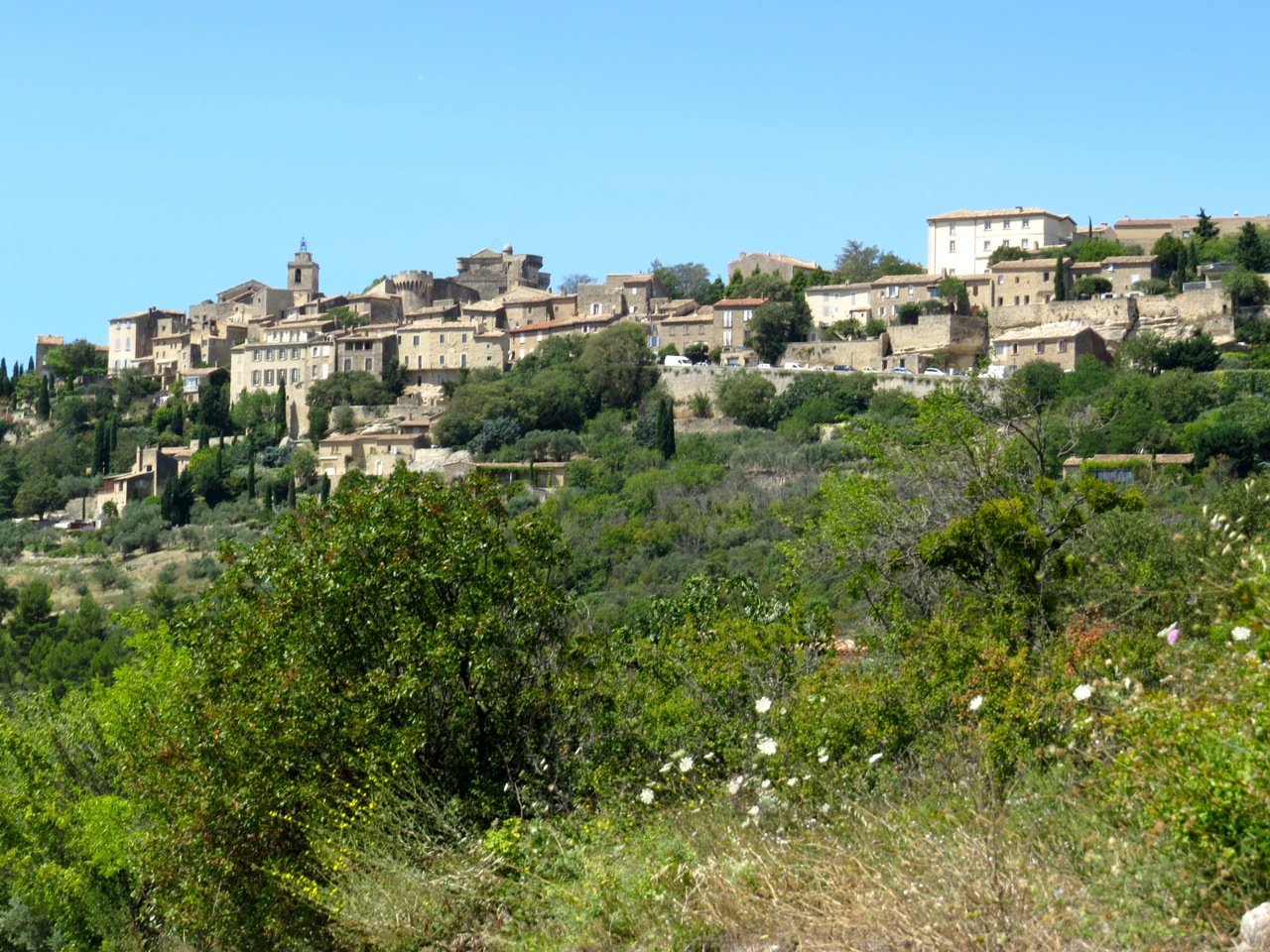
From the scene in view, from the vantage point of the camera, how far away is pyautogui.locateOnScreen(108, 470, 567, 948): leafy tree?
10250 mm

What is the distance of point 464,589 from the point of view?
11234 millimetres

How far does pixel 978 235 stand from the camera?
82.1 m

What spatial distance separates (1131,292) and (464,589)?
216 ft

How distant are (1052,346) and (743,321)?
15262mm

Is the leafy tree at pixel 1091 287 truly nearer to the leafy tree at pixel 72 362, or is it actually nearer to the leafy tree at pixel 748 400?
the leafy tree at pixel 748 400

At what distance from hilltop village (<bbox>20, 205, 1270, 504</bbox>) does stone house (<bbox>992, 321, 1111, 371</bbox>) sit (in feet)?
0.27

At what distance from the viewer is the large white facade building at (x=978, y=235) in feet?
268

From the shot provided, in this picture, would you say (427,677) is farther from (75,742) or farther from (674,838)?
(75,742)

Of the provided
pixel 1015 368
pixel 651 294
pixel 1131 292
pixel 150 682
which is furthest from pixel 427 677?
pixel 651 294

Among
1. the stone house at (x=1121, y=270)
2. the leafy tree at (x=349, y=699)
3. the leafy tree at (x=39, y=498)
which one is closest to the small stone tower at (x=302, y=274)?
the leafy tree at (x=39, y=498)

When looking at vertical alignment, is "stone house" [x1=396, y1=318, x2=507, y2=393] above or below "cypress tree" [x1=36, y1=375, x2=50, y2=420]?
above

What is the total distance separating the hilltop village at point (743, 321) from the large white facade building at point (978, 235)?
0.10 metres

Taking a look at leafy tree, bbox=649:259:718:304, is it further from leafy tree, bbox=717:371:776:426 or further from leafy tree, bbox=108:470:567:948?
leafy tree, bbox=108:470:567:948

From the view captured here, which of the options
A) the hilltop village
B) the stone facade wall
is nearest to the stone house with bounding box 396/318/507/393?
the hilltop village
